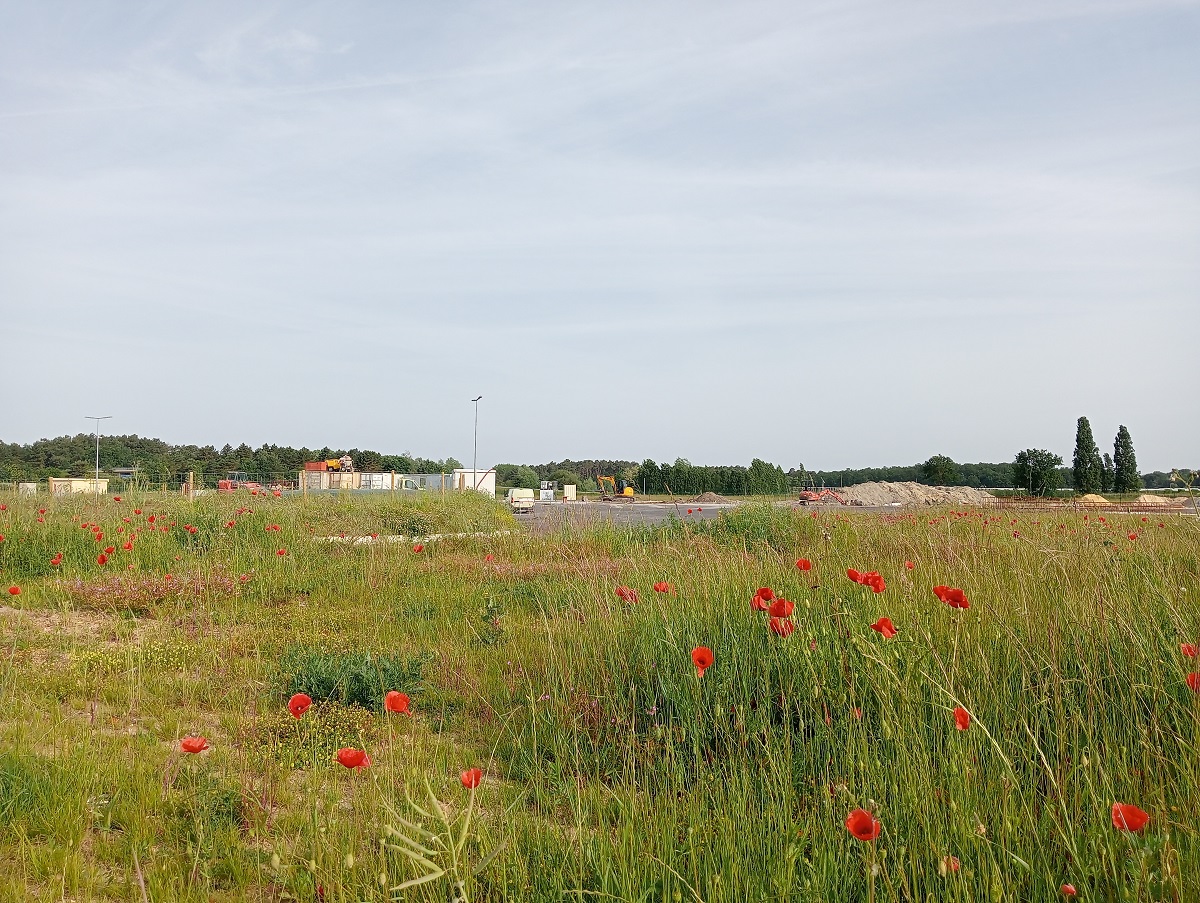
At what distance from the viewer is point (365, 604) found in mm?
7246

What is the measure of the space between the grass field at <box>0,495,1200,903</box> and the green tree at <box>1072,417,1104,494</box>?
42044mm

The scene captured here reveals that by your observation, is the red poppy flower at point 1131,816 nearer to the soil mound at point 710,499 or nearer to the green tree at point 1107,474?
the soil mound at point 710,499

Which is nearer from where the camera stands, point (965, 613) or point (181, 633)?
point (965, 613)

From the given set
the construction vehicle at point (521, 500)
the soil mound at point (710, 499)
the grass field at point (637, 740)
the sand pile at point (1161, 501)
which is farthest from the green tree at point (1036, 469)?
the grass field at point (637, 740)

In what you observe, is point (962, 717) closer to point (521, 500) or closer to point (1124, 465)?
point (521, 500)

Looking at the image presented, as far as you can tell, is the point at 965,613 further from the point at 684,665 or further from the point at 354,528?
the point at 354,528

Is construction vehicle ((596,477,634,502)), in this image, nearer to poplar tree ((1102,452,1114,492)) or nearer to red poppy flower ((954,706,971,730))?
poplar tree ((1102,452,1114,492))

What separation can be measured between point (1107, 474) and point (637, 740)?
49315 millimetres

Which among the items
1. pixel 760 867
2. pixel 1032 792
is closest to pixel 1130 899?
pixel 1032 792

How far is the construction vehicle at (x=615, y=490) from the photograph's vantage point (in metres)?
39.8

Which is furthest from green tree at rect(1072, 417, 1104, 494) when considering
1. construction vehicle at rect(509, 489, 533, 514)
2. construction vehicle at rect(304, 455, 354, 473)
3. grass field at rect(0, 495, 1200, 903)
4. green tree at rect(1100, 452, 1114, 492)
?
grass field at rect(0, 495, 1200, 903)

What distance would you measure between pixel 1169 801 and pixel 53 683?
541cm

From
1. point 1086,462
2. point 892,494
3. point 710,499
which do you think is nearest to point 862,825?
point 710,499

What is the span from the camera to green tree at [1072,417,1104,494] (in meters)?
42.3
